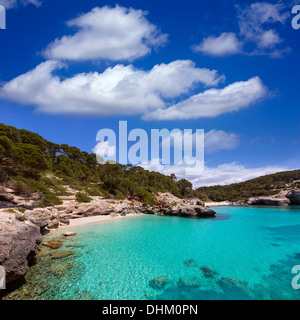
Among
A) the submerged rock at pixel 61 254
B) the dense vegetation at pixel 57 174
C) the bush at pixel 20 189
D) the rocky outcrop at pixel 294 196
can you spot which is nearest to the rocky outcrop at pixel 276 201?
the rocky outcrop at pixel 294 196

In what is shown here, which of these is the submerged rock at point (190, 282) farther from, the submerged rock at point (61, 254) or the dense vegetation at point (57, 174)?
the dense vegetation at point (57, 174)

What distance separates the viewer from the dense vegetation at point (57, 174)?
27744 millimetres

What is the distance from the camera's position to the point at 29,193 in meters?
25.8

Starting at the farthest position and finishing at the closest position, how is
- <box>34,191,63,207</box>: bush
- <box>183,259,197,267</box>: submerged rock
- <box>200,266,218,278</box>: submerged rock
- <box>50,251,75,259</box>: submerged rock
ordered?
1. <box>34,191,63,207</box>: bush
2. <box>50,251,75,259</box>: submerged rock
3. <box>183,259,197,267</box>: submerged rock
4. <box>200,266,218,278</box>: submerged rock

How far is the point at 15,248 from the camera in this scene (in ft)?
30.9

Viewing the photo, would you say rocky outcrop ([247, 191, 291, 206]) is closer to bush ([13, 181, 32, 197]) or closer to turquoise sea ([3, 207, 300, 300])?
turquoise sea ([3, 207, 300, 300])

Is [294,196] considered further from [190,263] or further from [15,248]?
[15,248]

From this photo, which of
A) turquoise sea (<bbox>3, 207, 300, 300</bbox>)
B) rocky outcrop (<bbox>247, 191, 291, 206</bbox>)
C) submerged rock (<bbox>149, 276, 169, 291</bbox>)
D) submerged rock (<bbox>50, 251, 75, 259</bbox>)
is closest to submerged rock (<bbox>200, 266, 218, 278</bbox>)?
turquoise sea (<bbox>3, 207, 300, 300</bbox>)

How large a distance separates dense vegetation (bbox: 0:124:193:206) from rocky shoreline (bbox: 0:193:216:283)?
3307 millimetres

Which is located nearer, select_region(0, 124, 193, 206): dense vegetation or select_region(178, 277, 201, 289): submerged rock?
select_region(178, 277, 201, 289): submerged rock

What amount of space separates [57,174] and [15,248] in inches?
1643

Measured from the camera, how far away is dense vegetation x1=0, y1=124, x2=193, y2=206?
1092 inches
